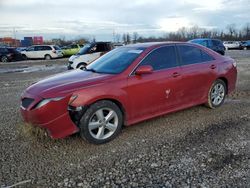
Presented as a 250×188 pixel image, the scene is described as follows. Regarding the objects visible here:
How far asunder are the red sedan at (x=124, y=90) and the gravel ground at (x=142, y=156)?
1.06ft

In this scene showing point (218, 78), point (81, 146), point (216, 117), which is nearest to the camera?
point (81, 146)

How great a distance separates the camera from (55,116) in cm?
397

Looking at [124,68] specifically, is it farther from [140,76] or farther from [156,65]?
[156,65]

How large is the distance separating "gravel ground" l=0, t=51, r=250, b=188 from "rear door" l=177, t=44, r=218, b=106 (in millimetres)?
487

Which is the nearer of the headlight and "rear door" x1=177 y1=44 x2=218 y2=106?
the headlight

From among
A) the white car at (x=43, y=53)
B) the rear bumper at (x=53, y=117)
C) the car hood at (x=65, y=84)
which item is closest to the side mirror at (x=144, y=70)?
the car hood at (x=65, y=84)

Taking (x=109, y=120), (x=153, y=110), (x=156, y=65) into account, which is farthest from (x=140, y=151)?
(x=156, y=65)

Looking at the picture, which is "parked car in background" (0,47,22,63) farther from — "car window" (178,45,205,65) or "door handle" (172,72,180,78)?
"door handle" (172,72,180,78)

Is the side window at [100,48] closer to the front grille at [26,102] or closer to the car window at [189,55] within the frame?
the car window at [189,55]

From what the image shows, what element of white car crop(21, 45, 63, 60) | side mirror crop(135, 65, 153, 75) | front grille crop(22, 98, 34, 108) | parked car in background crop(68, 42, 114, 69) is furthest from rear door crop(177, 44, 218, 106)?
white car crop(21, 45, 63, 60)

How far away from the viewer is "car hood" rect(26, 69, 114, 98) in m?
4.04

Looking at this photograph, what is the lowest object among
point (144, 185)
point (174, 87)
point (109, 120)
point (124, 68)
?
point (144, 185)

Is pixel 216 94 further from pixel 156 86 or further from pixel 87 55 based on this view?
pixel 87 55

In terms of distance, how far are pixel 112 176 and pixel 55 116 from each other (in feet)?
4.11
